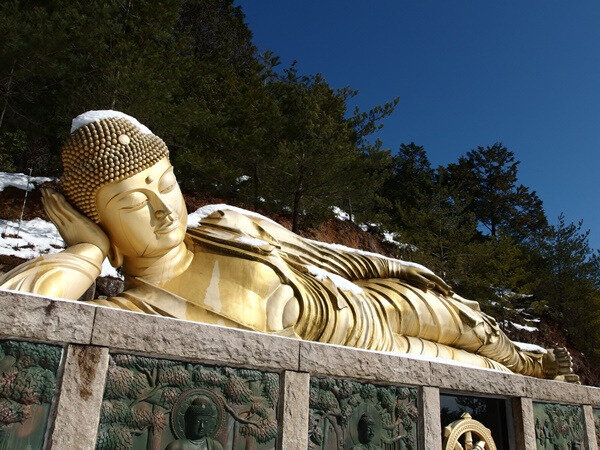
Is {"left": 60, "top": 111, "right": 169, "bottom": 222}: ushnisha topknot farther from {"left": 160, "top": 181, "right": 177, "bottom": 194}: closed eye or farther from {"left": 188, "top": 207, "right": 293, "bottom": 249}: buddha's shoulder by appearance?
{"left": 188, "top": 207, "right": 293, "bottom": 249}: buddha's shoulder

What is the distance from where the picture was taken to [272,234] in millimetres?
3752

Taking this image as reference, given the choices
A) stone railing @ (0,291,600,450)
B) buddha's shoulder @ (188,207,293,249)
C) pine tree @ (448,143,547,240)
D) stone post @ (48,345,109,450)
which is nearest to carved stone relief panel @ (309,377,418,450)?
stone railing @ (0,291,600,450)

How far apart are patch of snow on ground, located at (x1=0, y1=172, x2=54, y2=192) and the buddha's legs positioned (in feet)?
30.7

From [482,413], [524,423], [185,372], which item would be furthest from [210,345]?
[524,423]

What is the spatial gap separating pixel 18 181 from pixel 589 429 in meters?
11.1

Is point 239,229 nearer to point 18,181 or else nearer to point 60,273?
point 60,273

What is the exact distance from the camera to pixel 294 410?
2.28m

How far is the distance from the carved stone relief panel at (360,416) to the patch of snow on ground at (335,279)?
1016mm

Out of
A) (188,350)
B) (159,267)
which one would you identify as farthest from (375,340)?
(188,350)

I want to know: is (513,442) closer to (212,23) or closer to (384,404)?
(384,404)

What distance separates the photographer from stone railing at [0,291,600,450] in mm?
1866

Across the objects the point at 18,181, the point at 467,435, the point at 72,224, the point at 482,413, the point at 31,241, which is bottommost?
the point at 467,435

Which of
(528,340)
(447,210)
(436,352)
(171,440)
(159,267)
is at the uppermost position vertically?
(447,210)

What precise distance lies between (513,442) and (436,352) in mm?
846
